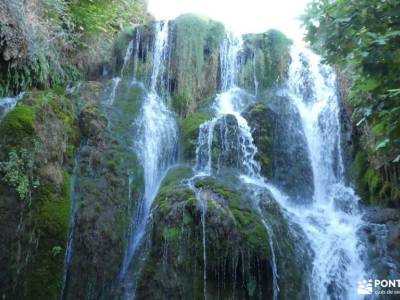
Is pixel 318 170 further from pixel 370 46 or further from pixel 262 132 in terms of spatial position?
pixel 370 46

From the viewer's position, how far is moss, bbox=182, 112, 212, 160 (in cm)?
898

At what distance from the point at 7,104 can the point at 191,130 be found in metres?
3.76

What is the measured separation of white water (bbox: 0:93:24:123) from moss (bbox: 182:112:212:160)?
11.2 feet

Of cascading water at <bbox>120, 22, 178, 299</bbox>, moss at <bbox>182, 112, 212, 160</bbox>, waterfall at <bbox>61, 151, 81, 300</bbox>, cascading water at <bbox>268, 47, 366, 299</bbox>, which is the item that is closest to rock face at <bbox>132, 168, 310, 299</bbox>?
cascading water at <bbox>268, 47, 366, 299</bbox>

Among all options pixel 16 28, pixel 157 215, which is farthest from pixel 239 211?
pixel 16 28

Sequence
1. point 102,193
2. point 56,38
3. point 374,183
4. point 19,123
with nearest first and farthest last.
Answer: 1. point 19,123
2. point 102,193
3. point 374,183
4. point 56,38

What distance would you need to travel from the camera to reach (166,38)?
12.2 meters

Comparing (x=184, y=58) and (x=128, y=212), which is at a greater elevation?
(x=184, y=58)

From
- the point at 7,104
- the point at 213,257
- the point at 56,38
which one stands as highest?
the point at 56,38

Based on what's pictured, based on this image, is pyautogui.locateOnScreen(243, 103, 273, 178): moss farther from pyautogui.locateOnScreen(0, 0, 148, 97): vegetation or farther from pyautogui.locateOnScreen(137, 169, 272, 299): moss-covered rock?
pyautogui.locateOnScreen(0, 0, 148, 97): vegetation

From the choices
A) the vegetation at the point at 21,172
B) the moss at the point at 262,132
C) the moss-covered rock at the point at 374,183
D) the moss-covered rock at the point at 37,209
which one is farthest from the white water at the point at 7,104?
the moss-covered rock at the point at 374,183

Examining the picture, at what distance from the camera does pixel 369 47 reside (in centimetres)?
412

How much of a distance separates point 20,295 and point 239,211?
342cm

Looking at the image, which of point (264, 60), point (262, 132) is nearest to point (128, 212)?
point (262, 132)
